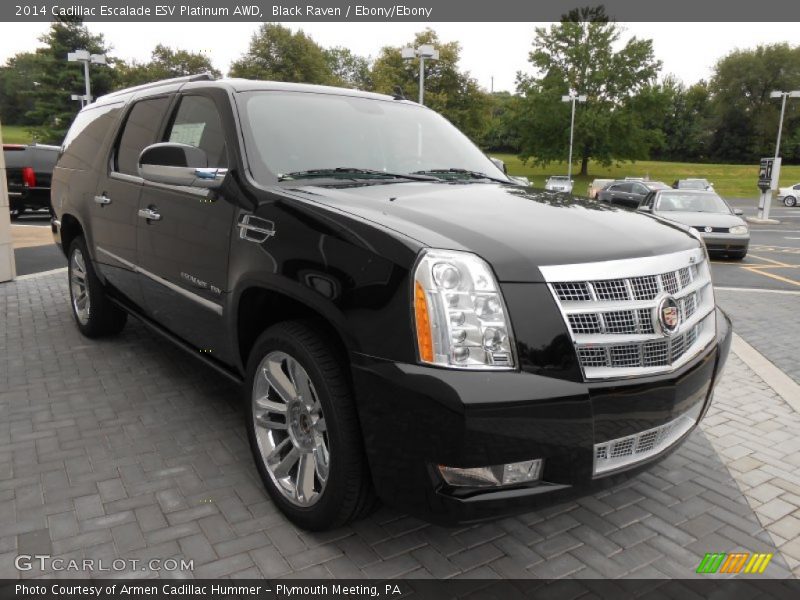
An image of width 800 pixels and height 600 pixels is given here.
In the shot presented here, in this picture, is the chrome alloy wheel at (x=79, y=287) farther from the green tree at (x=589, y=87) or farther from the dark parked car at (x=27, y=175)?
the green tree at (x=589, y=87)

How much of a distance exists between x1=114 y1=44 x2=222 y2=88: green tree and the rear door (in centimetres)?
6156

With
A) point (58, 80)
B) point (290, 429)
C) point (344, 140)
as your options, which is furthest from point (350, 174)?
point (58, 80)

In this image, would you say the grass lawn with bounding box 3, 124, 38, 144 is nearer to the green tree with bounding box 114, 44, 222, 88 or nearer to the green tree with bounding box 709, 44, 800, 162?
the green tree with bounding box 114, 44, 222, 88

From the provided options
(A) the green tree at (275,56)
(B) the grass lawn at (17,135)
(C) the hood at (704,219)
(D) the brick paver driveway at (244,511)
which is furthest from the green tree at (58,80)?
→ (D) the brick paver driveway at (244,511)

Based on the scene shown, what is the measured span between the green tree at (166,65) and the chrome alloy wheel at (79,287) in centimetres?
6060

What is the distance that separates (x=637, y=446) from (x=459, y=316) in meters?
0.91

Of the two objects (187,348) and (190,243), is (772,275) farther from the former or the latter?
(190,243)

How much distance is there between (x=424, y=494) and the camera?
7.18 ft

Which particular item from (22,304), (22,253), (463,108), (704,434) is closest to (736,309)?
(704,434)

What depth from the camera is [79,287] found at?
5.53 meters

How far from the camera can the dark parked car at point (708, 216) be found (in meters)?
12.8

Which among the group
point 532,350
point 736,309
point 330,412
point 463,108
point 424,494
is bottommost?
point 736,309

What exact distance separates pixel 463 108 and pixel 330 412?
193ft

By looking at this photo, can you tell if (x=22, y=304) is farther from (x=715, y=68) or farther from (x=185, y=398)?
(x=715, y=68)
